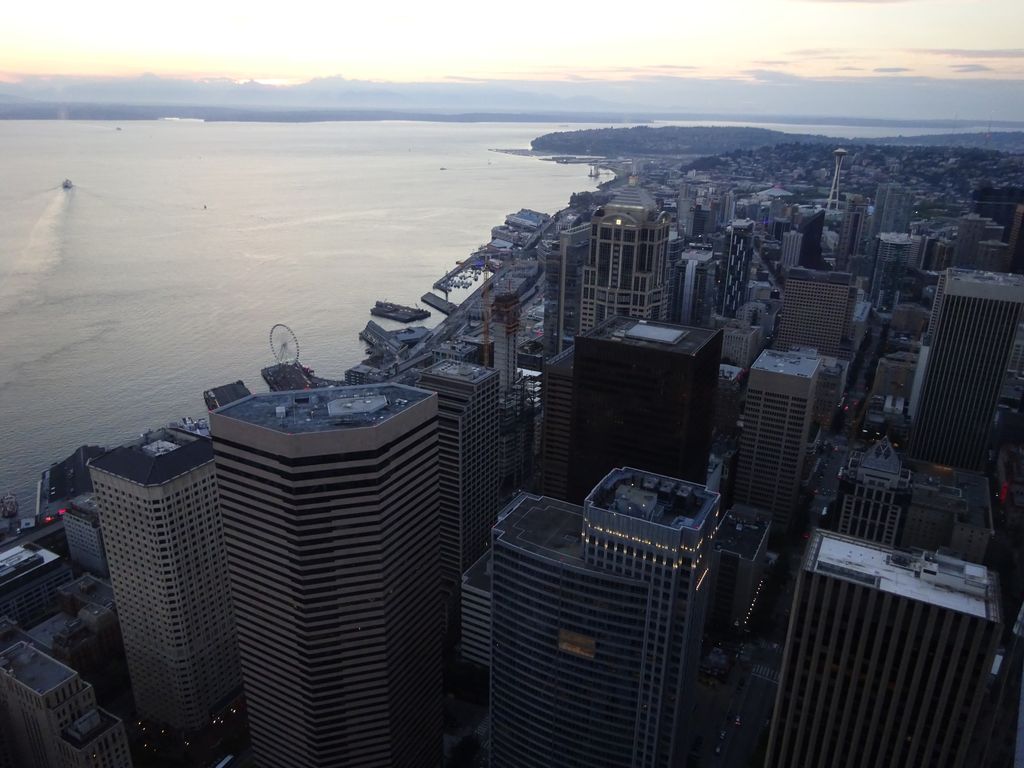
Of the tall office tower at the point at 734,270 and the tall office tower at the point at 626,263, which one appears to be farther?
the tall office tower at the point at 734,270

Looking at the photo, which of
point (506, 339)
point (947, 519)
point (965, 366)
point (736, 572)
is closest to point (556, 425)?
point (736, 572)

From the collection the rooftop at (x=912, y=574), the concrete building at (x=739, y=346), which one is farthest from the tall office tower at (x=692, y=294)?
the rooftop at (x=912, y=574)

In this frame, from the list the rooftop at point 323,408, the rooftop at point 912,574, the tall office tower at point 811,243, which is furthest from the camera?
the tall office tower at point 811,243

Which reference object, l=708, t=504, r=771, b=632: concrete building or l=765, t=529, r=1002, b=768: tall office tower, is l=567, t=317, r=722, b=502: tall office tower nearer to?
l=708, t=504, r=771, b=632: concrete building

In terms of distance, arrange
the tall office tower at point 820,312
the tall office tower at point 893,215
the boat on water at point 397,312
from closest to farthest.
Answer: the tall office tower at point 820,312 < the boat on water at point 397,312 < the tall office tower at point 893,215

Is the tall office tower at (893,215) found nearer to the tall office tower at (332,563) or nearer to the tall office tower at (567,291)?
the tall office tower at (567,291)

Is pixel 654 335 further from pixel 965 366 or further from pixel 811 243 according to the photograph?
pixel 811 243

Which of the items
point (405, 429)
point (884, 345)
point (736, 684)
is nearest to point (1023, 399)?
point (884, 345)
